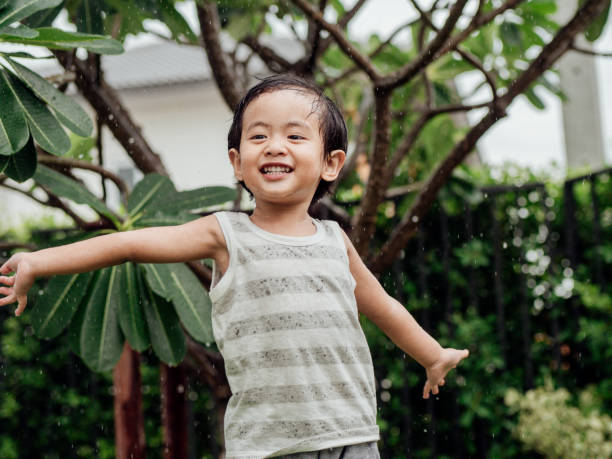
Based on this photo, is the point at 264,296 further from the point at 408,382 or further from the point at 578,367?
the point at 578,367

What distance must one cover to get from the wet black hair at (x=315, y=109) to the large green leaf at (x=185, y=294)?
65cm

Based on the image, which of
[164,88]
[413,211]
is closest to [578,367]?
[413,211]

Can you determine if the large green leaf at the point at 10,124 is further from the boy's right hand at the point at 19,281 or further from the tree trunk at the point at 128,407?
the tree trunk at the point at 128,407

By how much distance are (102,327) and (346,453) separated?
3.22 ft

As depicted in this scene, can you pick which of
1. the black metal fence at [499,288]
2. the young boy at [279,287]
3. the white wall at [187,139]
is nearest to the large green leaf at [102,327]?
the young boy at [279,287]

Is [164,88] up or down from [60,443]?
up

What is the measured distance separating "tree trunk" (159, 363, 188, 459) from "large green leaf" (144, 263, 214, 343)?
81cm

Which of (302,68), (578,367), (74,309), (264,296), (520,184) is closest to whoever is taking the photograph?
(264,296)

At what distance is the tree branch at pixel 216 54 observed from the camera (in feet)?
7.93

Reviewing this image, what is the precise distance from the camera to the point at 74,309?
1.98 metres

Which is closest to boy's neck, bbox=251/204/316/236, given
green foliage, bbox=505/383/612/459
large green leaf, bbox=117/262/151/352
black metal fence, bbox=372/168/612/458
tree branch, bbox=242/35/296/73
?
large green leaf, bbox=117/262/151/352

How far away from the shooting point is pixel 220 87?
101 inches

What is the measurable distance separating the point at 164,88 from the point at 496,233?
7364 mm

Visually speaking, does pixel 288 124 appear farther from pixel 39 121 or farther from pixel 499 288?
pixel 499 288
